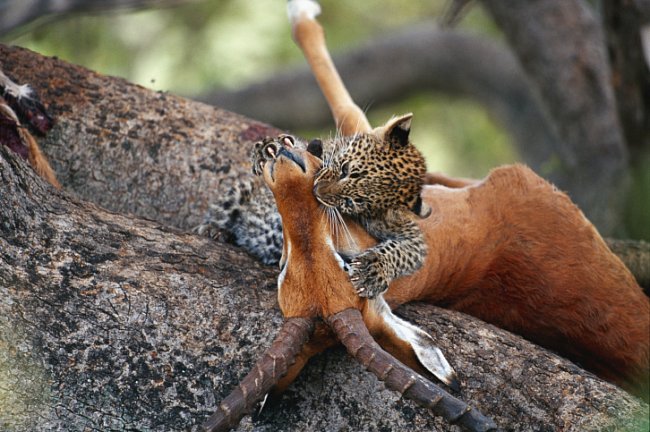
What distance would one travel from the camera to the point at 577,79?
8.34 metres

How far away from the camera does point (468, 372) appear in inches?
136

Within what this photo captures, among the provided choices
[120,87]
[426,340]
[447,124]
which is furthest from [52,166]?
[447,124]

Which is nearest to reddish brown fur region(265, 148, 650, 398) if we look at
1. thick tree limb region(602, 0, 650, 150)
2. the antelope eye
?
the antelope eye

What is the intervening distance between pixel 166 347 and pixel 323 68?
2.46 m

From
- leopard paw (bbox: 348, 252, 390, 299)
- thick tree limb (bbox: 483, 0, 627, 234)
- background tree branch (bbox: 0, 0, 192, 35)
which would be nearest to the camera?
leopard paw (bbox: 348, 252, 390, 299)

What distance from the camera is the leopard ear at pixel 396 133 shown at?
4.63 meters

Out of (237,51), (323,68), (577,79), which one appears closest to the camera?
(323,68)

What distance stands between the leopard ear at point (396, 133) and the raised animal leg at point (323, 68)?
0.84 ft

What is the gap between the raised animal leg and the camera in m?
5.06

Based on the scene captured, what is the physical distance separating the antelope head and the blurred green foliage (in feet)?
23.6

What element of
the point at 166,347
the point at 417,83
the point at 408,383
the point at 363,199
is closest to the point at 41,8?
the point at 363,199

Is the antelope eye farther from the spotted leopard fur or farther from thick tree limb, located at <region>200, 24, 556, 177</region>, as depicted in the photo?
thick tree limb, located at <region>200, 24, 556, 177</region>

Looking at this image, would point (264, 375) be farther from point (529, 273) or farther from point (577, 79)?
point (577, 79)

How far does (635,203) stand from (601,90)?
2.09 metres
